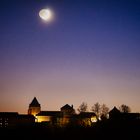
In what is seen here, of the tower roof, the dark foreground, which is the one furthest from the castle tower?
the dark foreground

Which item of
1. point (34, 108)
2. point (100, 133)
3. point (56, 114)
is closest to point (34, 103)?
point (34, 108)

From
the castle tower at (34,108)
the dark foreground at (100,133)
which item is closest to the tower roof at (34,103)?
the castle tower at (34,108)

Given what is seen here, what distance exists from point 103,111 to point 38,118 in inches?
1364

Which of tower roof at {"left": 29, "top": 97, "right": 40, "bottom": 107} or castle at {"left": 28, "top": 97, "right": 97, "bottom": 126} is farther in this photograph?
tower roof at {"left": 29, "top": 97, "right": 40, "bottom": 107}

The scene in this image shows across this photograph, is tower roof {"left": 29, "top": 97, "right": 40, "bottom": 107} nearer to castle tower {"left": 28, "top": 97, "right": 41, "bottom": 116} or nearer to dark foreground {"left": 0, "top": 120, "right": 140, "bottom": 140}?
castle tower {"left": 28, "top": 97, "right": 41, "bottom": 116}

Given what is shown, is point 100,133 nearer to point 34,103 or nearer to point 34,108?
point 34,108

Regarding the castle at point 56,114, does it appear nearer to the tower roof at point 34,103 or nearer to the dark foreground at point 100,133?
the tower roof at point 34,103

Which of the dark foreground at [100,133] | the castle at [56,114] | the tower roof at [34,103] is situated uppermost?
the tower roof at [34,103]

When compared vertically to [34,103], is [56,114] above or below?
below

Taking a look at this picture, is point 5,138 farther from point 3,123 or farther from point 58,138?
point 3,123

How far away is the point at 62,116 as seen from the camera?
99.3m

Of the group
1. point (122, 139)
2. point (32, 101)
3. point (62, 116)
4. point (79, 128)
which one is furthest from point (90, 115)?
point (122, 139)

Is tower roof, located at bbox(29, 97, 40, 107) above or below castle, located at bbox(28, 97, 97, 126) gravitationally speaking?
above

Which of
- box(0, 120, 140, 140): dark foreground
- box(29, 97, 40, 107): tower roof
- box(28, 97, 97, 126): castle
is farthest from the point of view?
box(29, 97, 40, 107): tower roof
